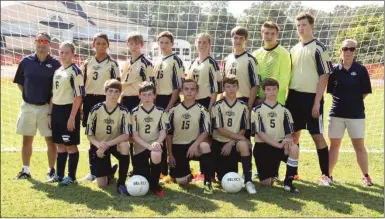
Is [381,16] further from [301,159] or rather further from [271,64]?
[271,64]

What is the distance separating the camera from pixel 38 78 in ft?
16.3

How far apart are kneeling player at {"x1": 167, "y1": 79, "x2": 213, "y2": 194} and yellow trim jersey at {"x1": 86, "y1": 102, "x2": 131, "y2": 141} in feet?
1.63

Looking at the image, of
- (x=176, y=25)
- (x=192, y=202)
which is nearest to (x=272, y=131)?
(x=192, y=202)

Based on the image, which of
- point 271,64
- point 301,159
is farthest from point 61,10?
point 301,159

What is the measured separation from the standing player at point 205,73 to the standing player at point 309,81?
2.83 feet

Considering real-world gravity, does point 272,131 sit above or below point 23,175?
above

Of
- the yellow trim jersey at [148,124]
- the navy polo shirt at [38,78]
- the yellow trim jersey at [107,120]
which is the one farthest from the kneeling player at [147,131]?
the navy polo shirt at [38,78]

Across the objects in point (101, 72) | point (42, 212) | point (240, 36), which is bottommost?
point (42, 212)

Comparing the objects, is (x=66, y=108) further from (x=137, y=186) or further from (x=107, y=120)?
(x=137, y=186)

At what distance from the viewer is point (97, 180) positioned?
474 centimetres

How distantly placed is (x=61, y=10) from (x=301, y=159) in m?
4.71

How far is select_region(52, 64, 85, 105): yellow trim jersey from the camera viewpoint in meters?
4.67

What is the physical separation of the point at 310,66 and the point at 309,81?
165 mm

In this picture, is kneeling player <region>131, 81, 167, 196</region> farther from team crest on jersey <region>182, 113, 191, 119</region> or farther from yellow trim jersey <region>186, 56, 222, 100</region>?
yellow trim jersey <region>186, 56, 222, 100</region>
